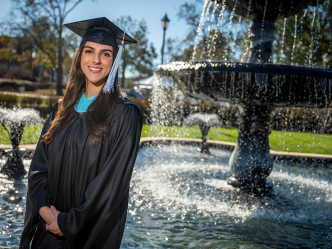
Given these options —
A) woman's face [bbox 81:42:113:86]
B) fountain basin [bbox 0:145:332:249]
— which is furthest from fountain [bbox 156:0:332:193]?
woman's face [bbox 81:42:113:86]

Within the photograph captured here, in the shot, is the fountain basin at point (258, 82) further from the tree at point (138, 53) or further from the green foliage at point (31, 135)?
the tree at point (138, 53)

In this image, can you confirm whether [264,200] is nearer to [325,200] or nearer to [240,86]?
[325,200]

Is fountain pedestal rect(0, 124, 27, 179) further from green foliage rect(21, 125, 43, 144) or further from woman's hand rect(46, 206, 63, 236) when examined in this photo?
woman's hand rect(46, 206, 63, 236)

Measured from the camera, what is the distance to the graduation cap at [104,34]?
1.98m

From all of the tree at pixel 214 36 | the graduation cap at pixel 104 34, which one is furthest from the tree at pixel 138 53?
the graduation cap at pixel 104 34

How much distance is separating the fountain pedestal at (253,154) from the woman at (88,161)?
3575mm

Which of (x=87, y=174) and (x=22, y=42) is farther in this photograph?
(x=22, y=42)

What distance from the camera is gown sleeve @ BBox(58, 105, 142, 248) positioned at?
171 centimetres

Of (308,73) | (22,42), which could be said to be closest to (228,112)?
(308,73)

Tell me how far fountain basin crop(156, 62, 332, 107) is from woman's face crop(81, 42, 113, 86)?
2.35m

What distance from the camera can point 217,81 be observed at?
430 centimetres

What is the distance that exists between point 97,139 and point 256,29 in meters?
4.29

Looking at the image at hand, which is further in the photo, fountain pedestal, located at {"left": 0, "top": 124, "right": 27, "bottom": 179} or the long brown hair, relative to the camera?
fountain pedestal, located at {"left": 0, "top": 124, "right": 27, "bottom": 179}

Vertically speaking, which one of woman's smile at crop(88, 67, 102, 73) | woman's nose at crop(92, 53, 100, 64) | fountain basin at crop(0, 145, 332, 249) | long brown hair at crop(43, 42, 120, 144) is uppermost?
woman's nose at crop(92, 53, 100, 64)
